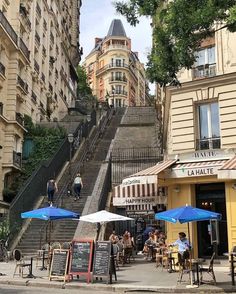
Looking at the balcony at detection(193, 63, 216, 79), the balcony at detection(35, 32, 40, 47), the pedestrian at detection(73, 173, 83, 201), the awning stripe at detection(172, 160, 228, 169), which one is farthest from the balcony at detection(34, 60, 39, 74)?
the awning stripe at detection(172, 160, 228, 169)

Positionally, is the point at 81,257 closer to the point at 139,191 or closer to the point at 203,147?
the point at 139,191

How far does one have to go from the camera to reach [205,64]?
19.3 m

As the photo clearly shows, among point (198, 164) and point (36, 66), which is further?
point (36, 66)

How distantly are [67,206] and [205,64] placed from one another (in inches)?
400

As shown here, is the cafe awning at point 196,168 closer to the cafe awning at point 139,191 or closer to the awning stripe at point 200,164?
the awning stripe at point 200,164

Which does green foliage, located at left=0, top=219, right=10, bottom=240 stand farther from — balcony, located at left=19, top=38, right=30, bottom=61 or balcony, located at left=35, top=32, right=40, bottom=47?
balcony, located at left=35, top=32, right=40, bottom=47

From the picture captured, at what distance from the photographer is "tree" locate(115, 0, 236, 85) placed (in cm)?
1079

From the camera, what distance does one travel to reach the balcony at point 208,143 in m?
18.3

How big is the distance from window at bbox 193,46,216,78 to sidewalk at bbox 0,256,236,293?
24.2ft

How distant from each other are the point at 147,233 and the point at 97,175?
224 inches

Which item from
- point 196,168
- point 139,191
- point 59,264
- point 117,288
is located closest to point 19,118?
point 139,191

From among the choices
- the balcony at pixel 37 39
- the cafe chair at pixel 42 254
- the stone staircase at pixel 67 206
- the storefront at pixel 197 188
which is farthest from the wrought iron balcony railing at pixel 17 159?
the storefront at pixel 197 188

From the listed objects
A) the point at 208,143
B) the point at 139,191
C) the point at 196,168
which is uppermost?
the point at 208,143

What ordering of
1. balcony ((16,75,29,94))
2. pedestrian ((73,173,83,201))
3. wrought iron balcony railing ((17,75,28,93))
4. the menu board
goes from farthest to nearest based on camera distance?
1. wrought iron balcony railing ((17,75,28,93))
2. balcony ((16,75,29,94))
3. pedestrian ((73,173,83,201))
4. the menu board
